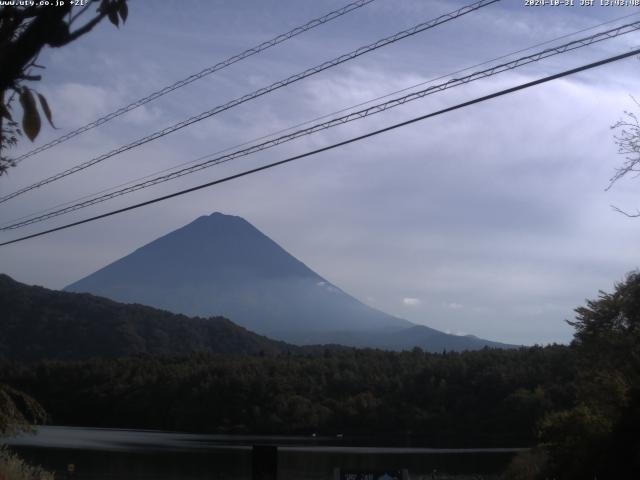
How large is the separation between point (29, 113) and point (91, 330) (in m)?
99.4

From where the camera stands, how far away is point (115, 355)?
9600cm

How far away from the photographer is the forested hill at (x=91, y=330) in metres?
89.8

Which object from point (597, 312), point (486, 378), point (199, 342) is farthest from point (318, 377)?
point (597, 312)

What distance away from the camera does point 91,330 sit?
99.5 metres

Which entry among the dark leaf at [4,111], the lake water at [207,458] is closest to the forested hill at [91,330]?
the lake water at [207,458]

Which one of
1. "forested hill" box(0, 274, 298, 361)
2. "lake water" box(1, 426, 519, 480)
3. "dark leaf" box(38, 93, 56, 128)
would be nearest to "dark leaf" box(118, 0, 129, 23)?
"dark leaf" box(38, 93, 56, 128)

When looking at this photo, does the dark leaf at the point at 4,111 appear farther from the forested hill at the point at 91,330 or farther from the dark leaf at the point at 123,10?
the forested hill at the point at 91,330

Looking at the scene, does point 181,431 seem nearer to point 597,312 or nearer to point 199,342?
point 199,342

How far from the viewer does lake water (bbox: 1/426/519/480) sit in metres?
37.7

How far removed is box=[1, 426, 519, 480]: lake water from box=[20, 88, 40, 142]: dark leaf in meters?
29.9

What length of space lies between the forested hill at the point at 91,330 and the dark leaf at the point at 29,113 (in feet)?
286

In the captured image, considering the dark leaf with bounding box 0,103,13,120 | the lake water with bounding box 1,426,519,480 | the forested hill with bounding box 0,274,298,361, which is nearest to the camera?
the dark leaf with bounding box 0,103,13,120

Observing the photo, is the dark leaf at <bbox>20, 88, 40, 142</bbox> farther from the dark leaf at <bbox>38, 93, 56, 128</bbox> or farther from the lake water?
the lake water

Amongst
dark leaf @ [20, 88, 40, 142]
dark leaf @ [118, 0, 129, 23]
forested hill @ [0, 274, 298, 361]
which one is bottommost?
dark leaf @ [20, 88, 40, 142]
